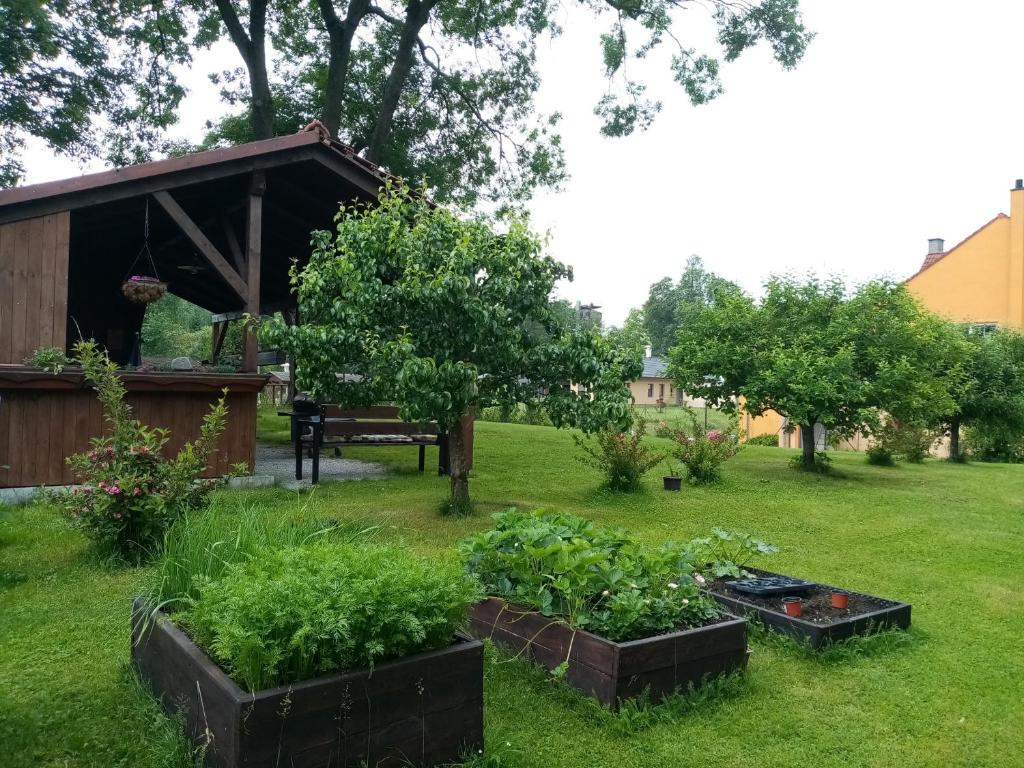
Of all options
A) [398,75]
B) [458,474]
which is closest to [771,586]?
[458,474]

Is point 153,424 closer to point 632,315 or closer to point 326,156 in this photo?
point 326,156

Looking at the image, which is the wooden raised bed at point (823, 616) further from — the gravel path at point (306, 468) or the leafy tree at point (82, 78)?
the leafy tree at point (82, 78)

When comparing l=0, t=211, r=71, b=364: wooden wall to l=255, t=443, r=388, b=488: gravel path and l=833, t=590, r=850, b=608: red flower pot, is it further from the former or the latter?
l=833, t=590, r=850, b=608: red flower pot

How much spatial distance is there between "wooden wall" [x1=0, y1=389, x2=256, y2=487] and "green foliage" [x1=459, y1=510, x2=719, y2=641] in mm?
5388

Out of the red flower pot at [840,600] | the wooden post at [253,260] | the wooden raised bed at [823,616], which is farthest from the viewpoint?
the wooden post at [253,260]

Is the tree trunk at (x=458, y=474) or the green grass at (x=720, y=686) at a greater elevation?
the tree trunk at (x=458, y=474)

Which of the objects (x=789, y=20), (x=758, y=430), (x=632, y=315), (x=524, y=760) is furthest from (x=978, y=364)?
(x=632, y=315)

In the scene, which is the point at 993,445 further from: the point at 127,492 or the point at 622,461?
the point at 127,492

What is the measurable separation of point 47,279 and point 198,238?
1.60 metres

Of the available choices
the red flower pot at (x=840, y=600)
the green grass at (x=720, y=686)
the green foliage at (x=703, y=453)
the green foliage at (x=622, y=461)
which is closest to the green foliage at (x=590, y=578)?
the green grass at (x=720, y=686)

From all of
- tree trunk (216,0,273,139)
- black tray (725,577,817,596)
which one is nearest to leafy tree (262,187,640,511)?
→ black tray (725,577,817,596)

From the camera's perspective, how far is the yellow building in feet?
85.1

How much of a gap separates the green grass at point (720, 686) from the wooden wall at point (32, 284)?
5.81 feet

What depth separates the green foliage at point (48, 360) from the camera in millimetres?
7480
